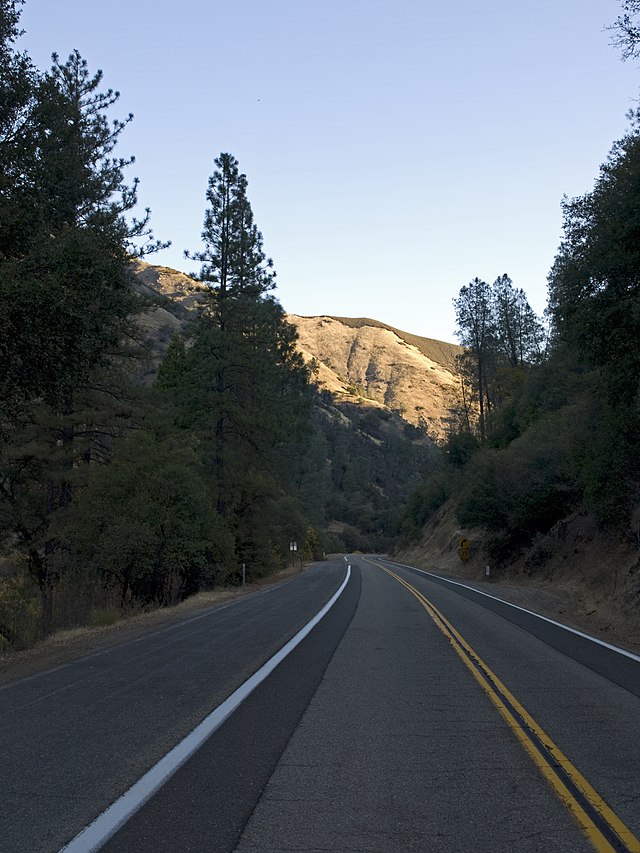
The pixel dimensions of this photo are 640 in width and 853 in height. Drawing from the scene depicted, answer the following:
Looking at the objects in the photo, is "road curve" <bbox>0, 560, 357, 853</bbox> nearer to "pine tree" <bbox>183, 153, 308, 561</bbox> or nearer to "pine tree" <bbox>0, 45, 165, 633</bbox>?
"pine tree" <bbox>0, 45, 165, 633</bbox>

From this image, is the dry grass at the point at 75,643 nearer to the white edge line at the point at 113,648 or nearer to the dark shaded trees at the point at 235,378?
the white edge line at the point at 113,648

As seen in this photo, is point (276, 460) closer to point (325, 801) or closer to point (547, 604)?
point (547, 604)

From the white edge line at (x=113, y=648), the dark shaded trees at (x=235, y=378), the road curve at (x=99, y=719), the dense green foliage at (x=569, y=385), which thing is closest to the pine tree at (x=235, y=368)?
the dark shaded trees at (x=235, y=378)

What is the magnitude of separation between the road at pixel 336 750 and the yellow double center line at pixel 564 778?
0.06ft

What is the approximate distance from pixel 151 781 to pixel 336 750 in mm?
1776

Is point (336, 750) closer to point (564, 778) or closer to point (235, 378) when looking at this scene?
point (564, 778)

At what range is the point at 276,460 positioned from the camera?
154 feet

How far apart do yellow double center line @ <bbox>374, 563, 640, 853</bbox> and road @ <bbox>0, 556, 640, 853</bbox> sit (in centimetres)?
2

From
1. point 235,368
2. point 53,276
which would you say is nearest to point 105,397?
point 235,368

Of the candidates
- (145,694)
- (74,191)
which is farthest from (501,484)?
(145,694)

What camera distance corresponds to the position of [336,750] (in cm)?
666

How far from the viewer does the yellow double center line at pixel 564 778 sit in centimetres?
468

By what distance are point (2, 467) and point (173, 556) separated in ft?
22.2

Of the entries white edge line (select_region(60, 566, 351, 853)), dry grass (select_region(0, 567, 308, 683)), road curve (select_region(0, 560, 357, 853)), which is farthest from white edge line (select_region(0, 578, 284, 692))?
white edge line (select_region(60, 566, 351, 853))
